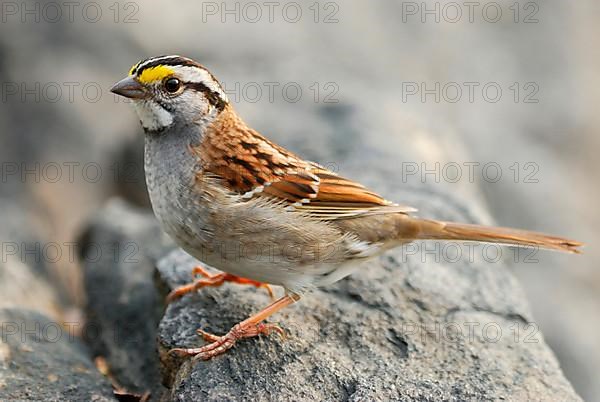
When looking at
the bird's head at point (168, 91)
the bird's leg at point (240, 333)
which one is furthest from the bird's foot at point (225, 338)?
the bird's head at point (168, 91)

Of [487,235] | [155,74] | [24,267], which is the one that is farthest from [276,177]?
[24,267]

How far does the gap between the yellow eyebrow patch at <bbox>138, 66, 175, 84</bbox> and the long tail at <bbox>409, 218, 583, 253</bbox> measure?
1672mm

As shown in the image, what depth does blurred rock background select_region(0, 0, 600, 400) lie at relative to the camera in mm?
7375

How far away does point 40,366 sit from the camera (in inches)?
183

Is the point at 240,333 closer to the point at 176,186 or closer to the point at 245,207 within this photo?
the point at 245,207

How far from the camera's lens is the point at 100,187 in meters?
8.26

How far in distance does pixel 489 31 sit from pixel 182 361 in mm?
7216

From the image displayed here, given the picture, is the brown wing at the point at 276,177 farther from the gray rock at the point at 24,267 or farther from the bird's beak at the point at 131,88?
the gray rock at the point at 24,267

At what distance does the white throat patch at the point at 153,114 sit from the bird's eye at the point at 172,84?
4.6 inches

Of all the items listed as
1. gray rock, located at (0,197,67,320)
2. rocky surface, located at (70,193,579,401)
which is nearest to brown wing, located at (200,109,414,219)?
rocky surface, located at (70,193,579,401)

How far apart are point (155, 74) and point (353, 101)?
10.9 feet

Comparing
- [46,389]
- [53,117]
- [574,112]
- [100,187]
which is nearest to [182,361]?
[46,389]

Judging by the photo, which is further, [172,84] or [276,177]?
[276,177]

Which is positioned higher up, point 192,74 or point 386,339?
point 192,74
